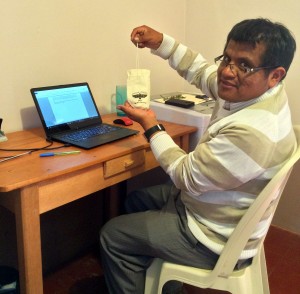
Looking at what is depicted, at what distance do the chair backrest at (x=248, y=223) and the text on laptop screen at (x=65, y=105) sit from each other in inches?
31.7

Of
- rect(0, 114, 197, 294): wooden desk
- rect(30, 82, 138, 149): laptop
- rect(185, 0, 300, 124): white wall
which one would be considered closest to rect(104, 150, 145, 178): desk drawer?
rect(0, 114, 197, 294): wooden desk

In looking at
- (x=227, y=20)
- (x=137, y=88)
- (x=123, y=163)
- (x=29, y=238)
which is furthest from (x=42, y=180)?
(x=227, y=20)

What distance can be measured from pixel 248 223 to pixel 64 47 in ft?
3.54

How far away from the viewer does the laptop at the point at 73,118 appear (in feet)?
4.78

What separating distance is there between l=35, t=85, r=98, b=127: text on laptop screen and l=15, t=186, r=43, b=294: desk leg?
1.43ft

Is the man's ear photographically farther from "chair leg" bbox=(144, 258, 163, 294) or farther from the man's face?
"chair leg" bbox=(144, 258, 163, 294)

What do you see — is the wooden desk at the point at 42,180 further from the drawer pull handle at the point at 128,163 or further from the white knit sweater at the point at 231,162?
the white knit sweater at the point at 231,162

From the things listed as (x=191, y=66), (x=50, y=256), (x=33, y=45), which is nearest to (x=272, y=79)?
(x=191, y=66)

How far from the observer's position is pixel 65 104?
5.16 feet

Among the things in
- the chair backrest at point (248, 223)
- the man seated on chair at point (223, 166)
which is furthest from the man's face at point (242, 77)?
the chair backrest at point (248, 223)

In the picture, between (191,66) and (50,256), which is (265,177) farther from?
(50,256)

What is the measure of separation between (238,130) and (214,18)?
1321mm

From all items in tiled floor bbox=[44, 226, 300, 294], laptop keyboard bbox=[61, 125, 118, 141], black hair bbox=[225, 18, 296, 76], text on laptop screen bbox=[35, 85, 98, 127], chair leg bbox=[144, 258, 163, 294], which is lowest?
tiled floor bbox=[44, 226, 300, 294]

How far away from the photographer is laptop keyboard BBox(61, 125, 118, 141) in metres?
1.46
